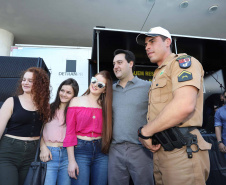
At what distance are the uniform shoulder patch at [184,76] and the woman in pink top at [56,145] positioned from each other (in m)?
1.41

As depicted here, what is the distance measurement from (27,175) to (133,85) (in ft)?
4.52

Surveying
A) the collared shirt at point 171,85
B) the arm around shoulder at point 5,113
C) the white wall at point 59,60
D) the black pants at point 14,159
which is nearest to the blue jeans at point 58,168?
the black pants at point 14,159

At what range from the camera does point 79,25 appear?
17.1 ft

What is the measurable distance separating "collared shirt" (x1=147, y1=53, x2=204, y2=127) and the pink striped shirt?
0.59m

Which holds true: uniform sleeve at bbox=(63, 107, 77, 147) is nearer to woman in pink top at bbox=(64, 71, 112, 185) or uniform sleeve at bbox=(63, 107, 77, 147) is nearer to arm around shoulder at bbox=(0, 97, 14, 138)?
woman in pink top at bbox=(64, 71, 112, 185)

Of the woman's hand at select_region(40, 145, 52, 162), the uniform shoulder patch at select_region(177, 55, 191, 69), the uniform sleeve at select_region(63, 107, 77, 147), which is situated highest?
the uniform shoulder patch at select_region(177, 55, 191, 69)

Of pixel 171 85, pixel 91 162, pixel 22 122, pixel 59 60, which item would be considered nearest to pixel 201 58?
pixel 59 60

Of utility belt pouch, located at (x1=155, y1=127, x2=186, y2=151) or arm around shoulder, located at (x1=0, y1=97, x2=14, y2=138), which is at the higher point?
arm around shoulder, located at (x1=0, y1=97, x2=14, y2=138)

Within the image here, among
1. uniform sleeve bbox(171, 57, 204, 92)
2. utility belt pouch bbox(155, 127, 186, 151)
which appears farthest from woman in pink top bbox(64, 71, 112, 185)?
uniform sleeve bbox(171, 57, 204, 92)

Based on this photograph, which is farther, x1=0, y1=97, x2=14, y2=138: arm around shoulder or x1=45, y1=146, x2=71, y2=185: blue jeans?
x1=45, y1=146, x2=71, y2=185: blue jeans

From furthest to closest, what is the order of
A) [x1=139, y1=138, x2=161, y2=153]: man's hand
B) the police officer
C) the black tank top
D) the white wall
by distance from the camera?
1. the white wall
2. the black tank top
3. [x1=139, y1=138, x2=161, y2=153]: man's hand
4. the police officer

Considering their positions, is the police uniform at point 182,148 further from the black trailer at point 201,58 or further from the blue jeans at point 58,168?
the black trailer at point 201,58

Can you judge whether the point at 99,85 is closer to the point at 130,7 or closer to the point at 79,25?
the point at 130,7

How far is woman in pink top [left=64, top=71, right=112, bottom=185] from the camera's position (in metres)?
1.73
